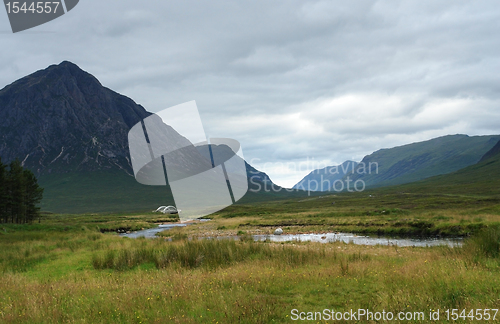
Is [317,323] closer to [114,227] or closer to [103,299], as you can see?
[103,299]

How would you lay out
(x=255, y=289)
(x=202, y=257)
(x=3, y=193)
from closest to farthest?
1. (x=255, y=289)
2. (x=202, y=257)
3. (x=3, y=193)

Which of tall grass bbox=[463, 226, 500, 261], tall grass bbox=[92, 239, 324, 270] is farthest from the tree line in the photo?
tall grass bbox=[463, 226, 500, 261]

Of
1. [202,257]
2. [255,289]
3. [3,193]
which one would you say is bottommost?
[202,257]

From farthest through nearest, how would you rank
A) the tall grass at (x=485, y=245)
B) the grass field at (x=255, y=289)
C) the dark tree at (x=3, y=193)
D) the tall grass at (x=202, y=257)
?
1. the dark tree at (x=3, y=193)
2. the tall grass at (x=202, y=257)
3. the tall grass at (x=485, y=245)
4. the grass field at (x=255, y=289)

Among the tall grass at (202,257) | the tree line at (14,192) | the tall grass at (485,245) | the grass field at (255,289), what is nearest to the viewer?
the grass field at (255,289)

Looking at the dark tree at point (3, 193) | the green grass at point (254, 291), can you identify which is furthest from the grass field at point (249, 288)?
the dark tree at point (3, 193)

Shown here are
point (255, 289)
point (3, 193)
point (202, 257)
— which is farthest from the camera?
point (3, 193)

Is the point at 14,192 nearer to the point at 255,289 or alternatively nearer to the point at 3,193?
the point at 3,193

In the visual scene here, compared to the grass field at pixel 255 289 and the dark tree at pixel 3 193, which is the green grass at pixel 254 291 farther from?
the dark tree at pixel 3 193

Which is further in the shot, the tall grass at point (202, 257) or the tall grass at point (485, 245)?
the tall grass at point (202, 257)

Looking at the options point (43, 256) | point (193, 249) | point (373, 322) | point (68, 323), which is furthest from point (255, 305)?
point (43, 256)

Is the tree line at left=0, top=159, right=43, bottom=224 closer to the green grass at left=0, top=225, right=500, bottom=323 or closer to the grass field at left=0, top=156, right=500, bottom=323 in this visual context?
the grass field at left=0, top=156, right=500, bottom=323

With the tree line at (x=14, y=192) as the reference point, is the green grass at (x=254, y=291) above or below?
below

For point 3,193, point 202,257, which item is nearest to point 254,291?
point 202,257
